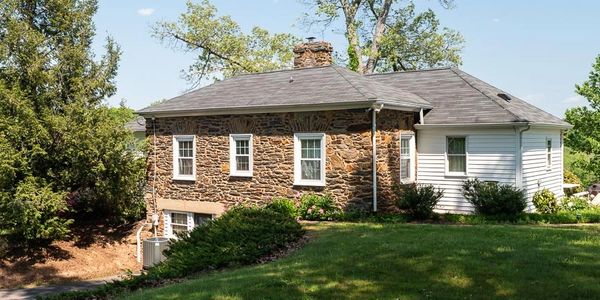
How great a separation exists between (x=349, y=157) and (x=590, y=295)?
1102 cm

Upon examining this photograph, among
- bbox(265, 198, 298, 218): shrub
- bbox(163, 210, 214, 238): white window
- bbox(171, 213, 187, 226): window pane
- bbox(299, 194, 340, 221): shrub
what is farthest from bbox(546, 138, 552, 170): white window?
bbox(171, 213, 187, 226): window pane

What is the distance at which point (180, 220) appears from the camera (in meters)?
23.4

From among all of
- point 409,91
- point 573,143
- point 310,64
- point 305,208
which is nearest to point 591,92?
point 573,143

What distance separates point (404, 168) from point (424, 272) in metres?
10.7

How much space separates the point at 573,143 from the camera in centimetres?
2692

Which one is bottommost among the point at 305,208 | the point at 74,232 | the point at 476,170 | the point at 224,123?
the point at 74,232

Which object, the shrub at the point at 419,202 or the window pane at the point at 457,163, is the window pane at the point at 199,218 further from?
the window pane at the point at 457,163

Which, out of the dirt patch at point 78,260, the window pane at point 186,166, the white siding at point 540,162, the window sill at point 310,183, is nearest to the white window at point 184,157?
the window pane at point 186,166

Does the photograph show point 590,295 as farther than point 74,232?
No

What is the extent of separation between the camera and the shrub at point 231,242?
1248 centimetres

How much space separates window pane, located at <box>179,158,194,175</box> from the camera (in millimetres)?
22812

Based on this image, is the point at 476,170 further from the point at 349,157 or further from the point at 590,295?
the point at 590,295

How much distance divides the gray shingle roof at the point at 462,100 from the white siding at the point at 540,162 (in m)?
0.55

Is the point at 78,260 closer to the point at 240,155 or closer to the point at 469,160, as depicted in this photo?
the point at 240,155
